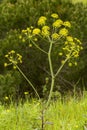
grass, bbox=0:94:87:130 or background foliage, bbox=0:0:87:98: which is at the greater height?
background foliage, bbox=0:0:87:98

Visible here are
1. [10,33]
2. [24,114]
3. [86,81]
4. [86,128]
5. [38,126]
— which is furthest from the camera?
[86,81]

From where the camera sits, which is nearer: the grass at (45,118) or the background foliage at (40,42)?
the grass at (45,118)

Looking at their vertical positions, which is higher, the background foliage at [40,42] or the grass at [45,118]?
the background foliage at [40,42]

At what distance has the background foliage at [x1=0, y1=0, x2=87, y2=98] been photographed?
698 cm

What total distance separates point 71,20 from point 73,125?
11.7 feet

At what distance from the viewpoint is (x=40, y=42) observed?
7.10 m

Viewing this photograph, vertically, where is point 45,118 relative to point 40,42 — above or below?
below

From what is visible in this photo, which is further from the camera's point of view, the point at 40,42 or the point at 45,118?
the point at 40,42

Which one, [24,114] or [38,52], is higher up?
[38,52]

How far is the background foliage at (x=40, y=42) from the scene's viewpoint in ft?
22.9

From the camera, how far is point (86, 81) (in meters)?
7.54

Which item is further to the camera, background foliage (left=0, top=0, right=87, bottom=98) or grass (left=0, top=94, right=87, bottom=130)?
background foliage (left=0, top=0, right=87, bottom=98)

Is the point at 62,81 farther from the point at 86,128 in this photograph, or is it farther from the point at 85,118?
the point at 86,128

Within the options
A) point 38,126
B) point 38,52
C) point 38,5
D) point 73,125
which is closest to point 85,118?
point 73,125
